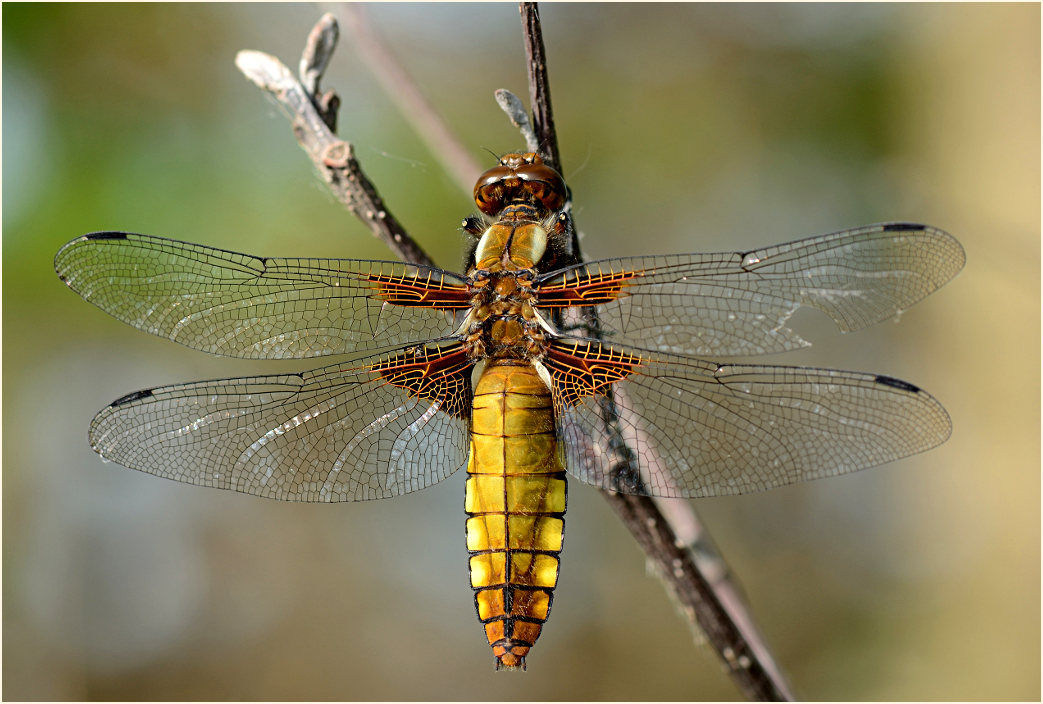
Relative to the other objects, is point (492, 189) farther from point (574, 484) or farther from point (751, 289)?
point (574, 484)

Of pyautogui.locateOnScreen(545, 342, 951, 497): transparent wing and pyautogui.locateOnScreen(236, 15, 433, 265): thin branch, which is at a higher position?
pyautogui.locateOnScreen(236, 15, 433, 265): thin branch

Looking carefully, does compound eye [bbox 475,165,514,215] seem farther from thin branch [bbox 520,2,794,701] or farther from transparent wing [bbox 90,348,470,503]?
transparent wing [bbox 90,348,470,503]

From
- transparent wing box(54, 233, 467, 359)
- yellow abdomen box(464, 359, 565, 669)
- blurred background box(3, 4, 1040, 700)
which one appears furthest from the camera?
blurred background box(3, 4, 1040, 700)

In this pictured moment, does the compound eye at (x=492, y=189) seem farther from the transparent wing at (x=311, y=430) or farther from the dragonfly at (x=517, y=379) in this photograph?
the transparent wing at (x=311, y=430)

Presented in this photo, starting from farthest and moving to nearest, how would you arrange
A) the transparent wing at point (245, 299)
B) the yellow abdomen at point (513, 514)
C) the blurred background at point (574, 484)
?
1. the blurred background at point (574, 484)
2. the transparent wing at point (245, 299)
3. the yellow abdomen at point (513, 514)

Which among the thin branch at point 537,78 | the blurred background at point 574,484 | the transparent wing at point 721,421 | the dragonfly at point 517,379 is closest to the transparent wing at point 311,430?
the dragonfly at point 517,379

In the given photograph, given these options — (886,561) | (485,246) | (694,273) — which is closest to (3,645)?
(485,246)

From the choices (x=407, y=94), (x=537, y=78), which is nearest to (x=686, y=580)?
(x=537, y=78)

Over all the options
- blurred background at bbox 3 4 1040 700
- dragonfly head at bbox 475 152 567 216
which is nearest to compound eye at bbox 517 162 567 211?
dragonfly head at bbox 475 152 567 216
